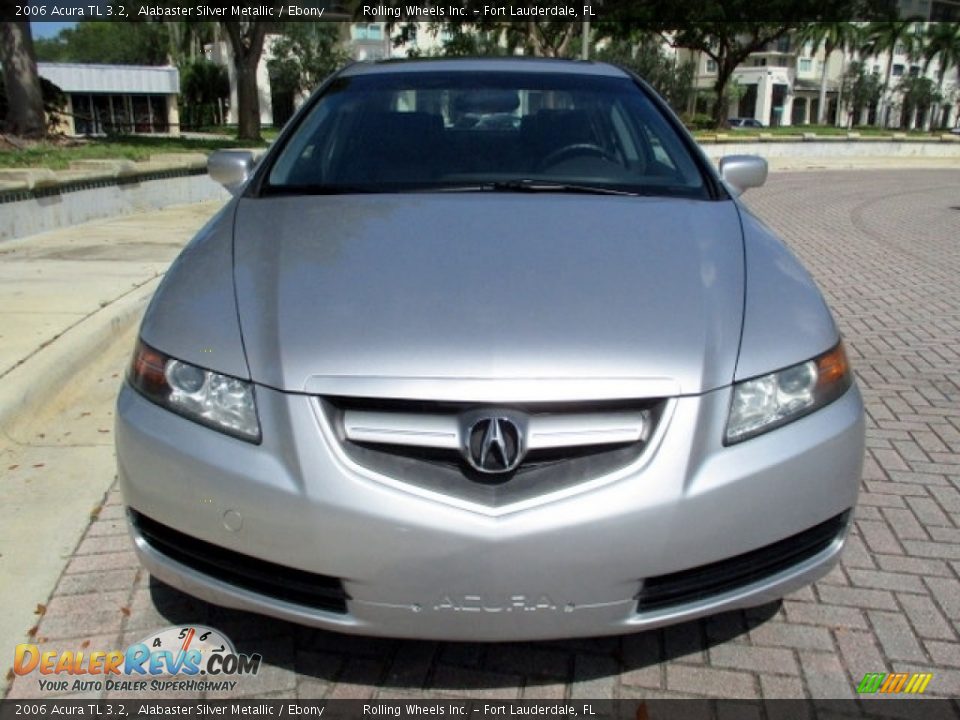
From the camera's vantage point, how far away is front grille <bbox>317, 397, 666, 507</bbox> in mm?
1898

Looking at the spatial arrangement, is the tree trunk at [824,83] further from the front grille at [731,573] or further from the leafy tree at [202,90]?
the front grille at [731,573]

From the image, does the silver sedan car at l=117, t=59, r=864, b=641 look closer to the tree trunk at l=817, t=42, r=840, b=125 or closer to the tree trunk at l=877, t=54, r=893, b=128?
the tree trunk at l=817, t=42, r=840, b=125

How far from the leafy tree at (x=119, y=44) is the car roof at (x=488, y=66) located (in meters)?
74.8

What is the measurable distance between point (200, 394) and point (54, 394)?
260cm

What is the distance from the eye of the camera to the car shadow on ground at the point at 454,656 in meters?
2.28

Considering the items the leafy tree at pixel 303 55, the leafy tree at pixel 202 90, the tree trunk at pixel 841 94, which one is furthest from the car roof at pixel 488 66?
the tree trunk at pixel 841 94

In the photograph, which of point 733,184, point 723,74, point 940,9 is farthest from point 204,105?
point 940,9

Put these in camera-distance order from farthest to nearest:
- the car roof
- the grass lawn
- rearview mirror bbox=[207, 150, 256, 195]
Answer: the grass lawn
the car roof
rearview mirror bbox=[207, 150, 256, 195]

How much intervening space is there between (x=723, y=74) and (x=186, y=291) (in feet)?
147

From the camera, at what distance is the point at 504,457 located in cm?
188

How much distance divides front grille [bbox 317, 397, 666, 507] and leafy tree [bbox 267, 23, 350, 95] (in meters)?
53.9

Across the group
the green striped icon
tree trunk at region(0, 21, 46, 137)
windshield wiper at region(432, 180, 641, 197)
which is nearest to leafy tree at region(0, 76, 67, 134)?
tree trunk at region(0, 21, 46, 137)

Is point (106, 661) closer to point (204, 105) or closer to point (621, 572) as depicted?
point (621, 572)

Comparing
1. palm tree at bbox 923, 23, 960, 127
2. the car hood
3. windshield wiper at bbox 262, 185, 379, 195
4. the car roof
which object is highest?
palm tree at bbox 923, 23, 960, 127
